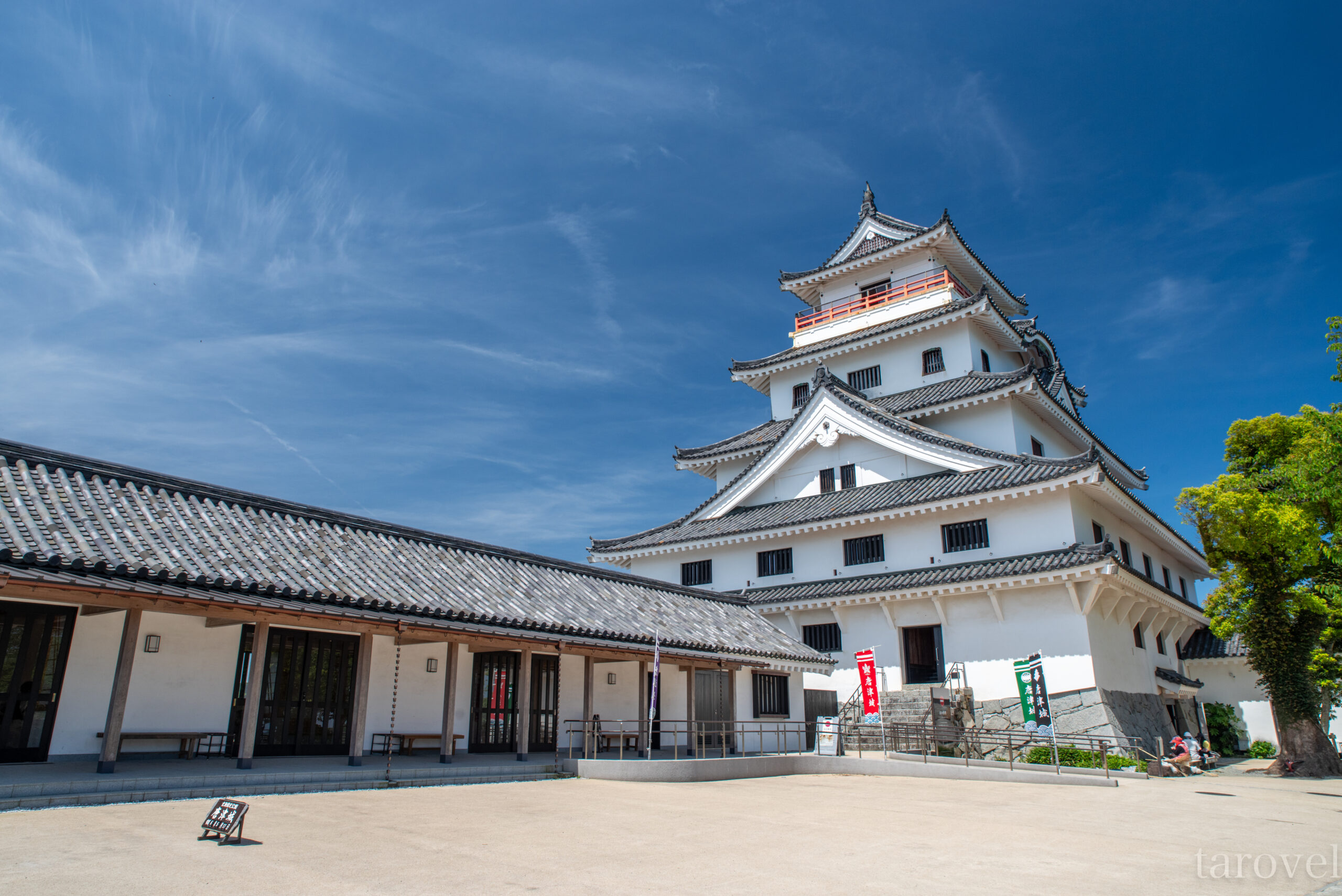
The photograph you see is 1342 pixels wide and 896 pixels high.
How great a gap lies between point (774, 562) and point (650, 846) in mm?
22736

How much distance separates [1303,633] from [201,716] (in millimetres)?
28564

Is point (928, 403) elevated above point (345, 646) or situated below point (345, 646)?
above

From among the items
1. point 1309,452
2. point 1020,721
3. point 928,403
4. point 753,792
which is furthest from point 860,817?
point 928,403

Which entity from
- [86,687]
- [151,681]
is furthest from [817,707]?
[86,687]

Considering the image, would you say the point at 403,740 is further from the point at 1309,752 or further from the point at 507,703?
the point at 1309,752

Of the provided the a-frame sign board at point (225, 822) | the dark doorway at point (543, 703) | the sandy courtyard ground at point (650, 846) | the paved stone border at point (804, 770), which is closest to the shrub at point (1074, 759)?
the paved stone border at point (804, 770)

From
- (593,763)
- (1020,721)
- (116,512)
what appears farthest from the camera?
(1020,721)

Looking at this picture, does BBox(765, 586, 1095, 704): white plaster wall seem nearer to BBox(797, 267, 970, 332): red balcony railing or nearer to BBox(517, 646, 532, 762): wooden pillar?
BBox(517, 646, 532, 762): wooden pillar

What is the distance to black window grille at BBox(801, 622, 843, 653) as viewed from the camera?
28203 millimetres

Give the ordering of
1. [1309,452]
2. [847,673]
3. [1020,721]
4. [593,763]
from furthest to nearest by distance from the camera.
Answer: [847,673], [1020,721], [1309,452], [593,763]

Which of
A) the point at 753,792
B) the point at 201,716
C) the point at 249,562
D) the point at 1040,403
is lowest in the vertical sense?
the point at 753,792

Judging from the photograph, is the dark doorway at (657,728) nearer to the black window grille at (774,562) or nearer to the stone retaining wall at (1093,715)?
the stone retaining wall at (1093,715)

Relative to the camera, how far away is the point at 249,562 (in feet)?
42.7

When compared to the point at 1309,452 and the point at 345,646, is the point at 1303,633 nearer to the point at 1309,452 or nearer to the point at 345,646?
the point at 1309,452
